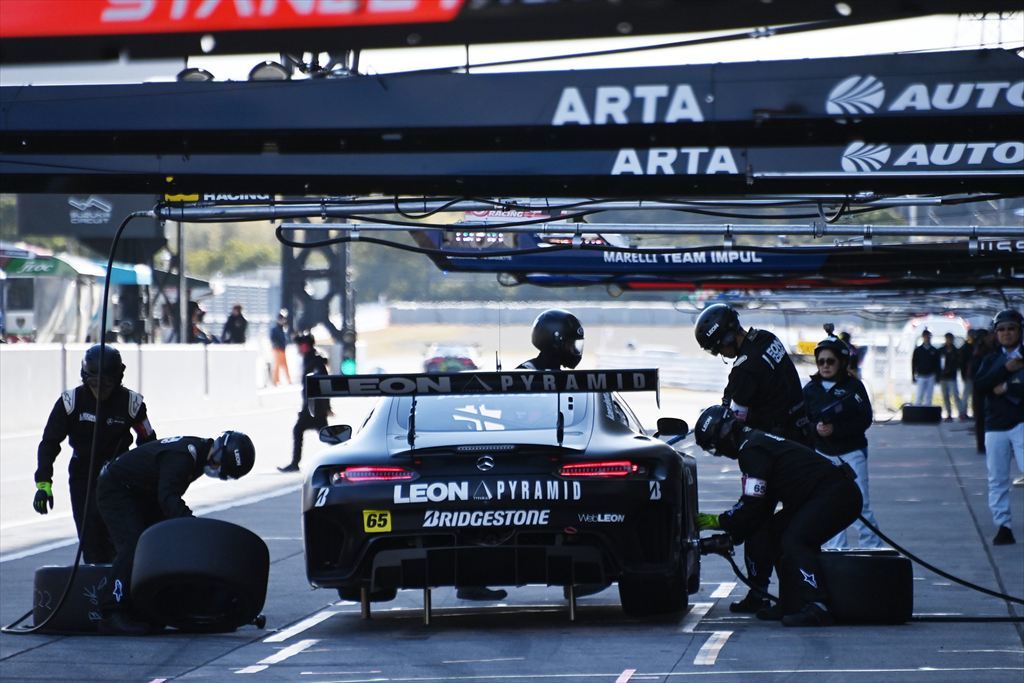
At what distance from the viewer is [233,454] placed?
864 cm

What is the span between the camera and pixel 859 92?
516 cm

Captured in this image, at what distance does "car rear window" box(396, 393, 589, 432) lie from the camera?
9.15m

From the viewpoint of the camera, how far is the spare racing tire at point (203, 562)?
7902 mm

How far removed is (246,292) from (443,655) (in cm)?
5289

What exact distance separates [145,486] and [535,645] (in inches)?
91.4

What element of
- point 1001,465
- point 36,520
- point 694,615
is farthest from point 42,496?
point 1001,465

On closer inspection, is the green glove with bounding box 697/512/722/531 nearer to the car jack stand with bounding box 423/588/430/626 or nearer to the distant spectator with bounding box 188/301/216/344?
the car jack stand with bounding box 423/588/430/626

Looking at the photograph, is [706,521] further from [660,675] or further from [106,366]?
[106,366]

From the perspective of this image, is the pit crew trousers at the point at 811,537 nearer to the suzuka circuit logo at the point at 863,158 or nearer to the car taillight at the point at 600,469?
the car taillight at the point at 600,469

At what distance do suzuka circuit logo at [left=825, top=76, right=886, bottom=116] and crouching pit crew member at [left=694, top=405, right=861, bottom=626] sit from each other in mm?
3964

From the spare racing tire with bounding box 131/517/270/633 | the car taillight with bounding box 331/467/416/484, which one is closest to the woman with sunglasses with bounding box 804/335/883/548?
the car taillight with bounding box 331/467/416/484

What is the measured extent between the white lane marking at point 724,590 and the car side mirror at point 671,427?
133 cm

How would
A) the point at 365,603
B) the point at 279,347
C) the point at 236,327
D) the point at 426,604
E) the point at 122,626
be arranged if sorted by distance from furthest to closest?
the point at 279,347, the point at 236,327, the point at 365,603, the point at 426,604, the point at 122,626

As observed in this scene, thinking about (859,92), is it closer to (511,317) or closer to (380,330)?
(511,317)
